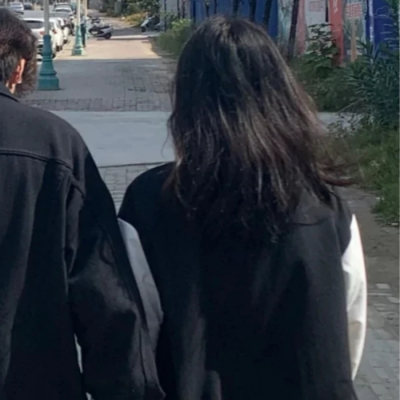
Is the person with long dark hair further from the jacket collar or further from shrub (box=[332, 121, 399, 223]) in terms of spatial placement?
shrub (box=[332, 121, 399, 223])

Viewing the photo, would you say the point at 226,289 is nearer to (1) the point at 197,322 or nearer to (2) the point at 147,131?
(1) the point at 197,322

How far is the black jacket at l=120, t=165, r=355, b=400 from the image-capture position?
231 centimetres

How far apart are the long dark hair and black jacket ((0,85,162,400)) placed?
25 cm

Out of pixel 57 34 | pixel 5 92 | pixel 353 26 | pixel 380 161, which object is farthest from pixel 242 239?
pixel 57 34

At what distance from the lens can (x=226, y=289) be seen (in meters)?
2.32

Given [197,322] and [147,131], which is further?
[147,131]

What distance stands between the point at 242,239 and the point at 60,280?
0.44m

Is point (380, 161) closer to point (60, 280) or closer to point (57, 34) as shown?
point (60, 280)

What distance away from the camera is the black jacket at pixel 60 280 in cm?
234

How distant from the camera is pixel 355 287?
243cm

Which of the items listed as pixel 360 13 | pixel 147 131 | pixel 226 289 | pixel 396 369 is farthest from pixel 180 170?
pixel 360 13

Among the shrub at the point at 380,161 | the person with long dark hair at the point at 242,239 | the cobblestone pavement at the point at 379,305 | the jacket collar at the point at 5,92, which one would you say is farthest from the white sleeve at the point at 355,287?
the shrub at the point at 380,161

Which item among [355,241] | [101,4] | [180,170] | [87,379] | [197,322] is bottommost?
[101,4]

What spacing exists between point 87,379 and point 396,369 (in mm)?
3103
